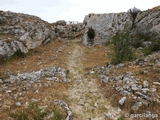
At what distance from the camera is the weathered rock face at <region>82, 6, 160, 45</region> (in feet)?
103

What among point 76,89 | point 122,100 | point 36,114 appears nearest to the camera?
point 36,114

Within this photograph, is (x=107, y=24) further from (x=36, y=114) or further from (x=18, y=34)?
(x=36, y=114)

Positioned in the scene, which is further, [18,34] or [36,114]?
[18,34]

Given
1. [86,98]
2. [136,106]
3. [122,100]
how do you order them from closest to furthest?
1. [136,106]
2. [122,100]
3. [86,98]

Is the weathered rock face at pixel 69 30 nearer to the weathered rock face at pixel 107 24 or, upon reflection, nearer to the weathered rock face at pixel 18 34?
the weathered rock face at pixel 107 24

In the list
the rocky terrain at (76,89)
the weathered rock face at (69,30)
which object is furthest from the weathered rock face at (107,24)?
the rocky terrain at (76,89)

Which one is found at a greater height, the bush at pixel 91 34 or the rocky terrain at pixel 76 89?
the bush at pixel 91 34

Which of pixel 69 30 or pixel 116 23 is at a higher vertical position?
pixel 116 23

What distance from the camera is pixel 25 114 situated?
9969mm

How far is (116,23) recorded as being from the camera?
37.4m

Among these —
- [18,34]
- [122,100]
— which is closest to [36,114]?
[122,100]

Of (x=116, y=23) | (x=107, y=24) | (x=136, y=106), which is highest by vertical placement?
(x=116, y=23)

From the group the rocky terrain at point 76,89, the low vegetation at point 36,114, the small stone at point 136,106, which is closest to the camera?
the low vegetation at point 36,114

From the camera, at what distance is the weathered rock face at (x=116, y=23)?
103 feet
